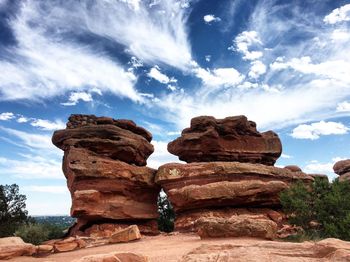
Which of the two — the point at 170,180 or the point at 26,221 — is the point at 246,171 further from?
the point at 26,221

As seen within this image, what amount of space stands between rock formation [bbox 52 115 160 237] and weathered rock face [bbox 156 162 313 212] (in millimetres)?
2676

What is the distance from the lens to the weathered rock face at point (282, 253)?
10.8 meters

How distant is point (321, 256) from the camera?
1104 cm

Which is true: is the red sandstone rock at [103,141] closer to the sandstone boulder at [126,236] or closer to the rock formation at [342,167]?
the sandstone boulder at [126,236]

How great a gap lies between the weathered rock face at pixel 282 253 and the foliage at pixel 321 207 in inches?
419

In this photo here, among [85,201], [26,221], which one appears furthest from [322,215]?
[26,221]

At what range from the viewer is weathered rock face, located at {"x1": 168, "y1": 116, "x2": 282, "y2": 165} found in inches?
1312

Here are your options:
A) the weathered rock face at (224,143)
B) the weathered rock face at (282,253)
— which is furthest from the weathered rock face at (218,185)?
the weathered rock face at (282,253)

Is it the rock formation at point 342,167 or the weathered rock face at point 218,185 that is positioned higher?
the rock formation at point 342,167

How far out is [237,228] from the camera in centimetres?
1922

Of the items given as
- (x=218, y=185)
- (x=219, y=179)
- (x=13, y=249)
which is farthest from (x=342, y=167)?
(x=13, y=249)

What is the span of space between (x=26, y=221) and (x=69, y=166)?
57.1 feet

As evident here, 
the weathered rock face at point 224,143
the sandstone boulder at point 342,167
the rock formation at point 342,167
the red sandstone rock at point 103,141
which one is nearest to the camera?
the red sandstone rock at point 103,141

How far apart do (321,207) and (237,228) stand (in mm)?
8051
